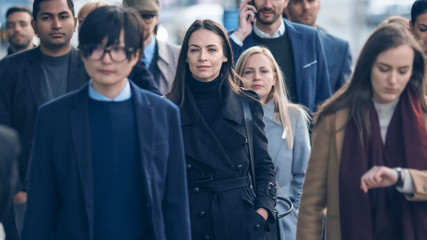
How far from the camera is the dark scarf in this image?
12.6 ft

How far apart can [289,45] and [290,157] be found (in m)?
1.50

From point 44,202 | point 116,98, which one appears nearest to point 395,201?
point 116,98

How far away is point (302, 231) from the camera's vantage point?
4.16 m

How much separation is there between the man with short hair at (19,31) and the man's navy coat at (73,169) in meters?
5.55

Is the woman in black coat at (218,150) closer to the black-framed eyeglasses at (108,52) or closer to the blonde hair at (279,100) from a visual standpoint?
the blonde hair at (279,100)

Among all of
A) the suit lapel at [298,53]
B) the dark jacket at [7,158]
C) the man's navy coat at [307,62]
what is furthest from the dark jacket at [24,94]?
the dark jacket at [7,158]

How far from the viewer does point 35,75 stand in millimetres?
5293

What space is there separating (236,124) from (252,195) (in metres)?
0.47

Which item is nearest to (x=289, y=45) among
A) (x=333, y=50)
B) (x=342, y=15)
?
(x=333, y=50)

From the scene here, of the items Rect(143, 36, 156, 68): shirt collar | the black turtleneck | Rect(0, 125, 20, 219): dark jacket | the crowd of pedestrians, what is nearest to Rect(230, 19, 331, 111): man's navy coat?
Rect(143, 36, 156, 68): shirt collar

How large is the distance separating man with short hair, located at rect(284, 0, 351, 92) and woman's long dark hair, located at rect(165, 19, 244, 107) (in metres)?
2.60

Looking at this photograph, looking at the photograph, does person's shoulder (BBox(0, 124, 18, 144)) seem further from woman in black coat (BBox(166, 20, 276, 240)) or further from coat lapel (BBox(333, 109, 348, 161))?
woman in black coat (BBox(166, 20, 276, 240))

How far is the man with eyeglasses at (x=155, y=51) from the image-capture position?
23.2ft

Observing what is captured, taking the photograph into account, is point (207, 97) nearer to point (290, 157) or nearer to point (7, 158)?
point (290, 157)
